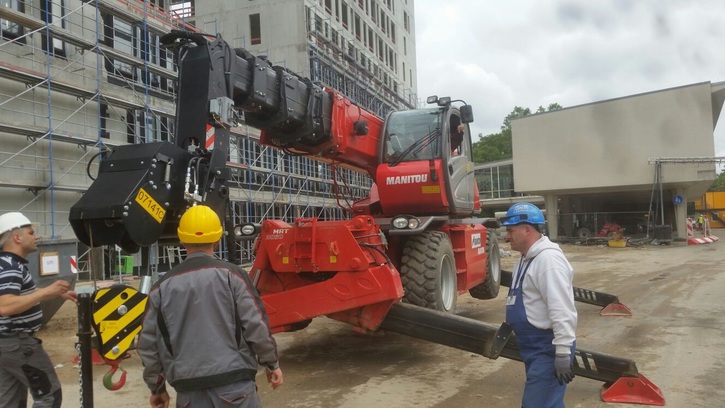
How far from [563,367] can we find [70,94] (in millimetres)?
16590

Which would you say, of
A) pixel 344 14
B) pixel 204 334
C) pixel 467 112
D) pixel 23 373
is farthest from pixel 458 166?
pixel 344 14

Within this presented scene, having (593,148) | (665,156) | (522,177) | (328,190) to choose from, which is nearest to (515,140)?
(522,177)

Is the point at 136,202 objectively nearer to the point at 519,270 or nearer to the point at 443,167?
the point at 519,270

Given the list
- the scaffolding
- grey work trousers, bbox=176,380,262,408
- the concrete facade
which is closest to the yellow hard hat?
grey work trousers, bbox=176,380,262,408

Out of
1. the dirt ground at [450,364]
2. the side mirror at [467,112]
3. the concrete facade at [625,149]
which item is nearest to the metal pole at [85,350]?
the dirt ground at [450,364]

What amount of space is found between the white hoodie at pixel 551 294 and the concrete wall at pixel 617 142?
29203mm

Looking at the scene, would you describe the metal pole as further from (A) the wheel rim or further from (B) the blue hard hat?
(A) the wheel rim

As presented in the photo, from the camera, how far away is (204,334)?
288cm

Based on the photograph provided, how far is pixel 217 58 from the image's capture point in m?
4.93

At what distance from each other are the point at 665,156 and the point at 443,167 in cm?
2611

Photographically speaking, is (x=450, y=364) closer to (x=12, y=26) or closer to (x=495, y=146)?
(x=12, y=26)

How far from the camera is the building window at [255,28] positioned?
31.1 m

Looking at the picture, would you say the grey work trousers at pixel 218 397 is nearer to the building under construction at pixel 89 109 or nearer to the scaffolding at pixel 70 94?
the building under construction at pixel 89 109

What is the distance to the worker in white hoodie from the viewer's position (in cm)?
339
